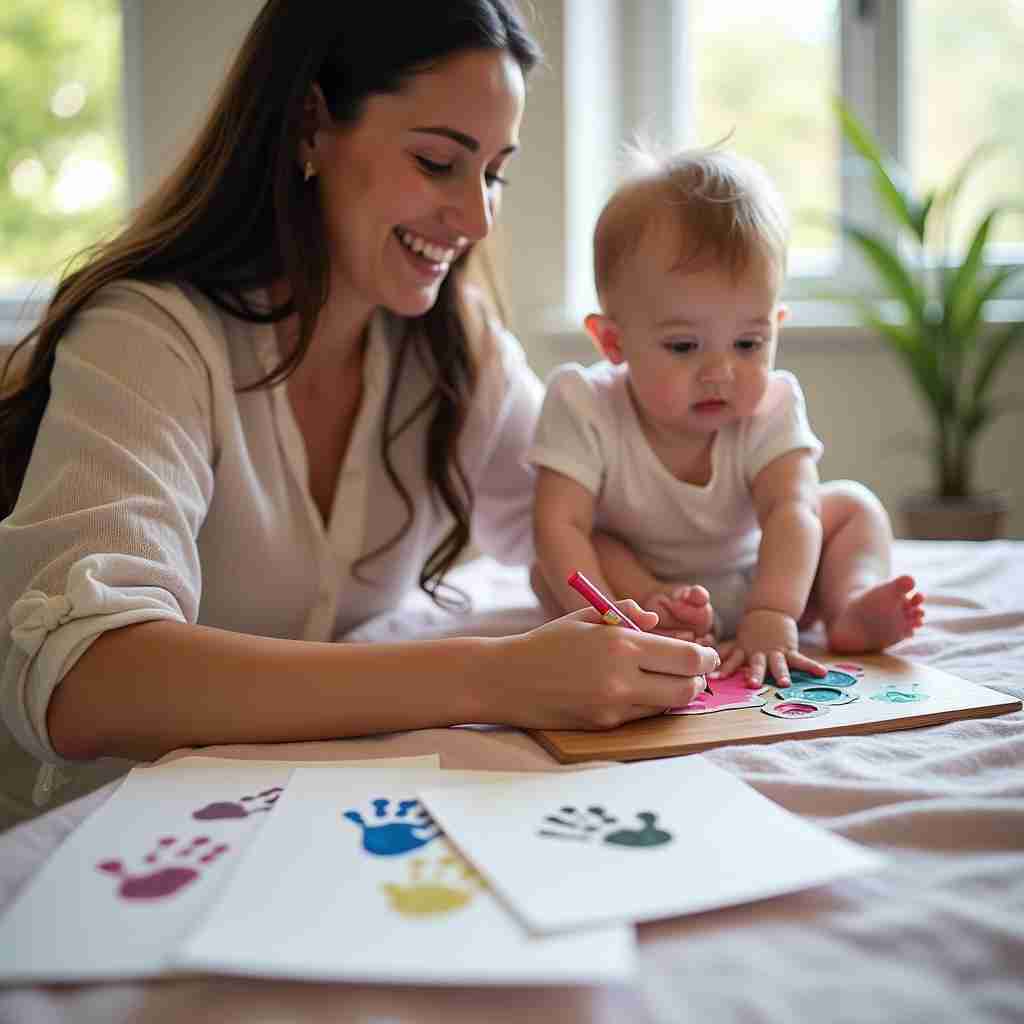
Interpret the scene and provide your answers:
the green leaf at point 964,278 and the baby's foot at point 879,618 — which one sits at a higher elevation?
the green leaf at point 964,278

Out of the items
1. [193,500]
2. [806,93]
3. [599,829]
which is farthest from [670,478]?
[806,93]

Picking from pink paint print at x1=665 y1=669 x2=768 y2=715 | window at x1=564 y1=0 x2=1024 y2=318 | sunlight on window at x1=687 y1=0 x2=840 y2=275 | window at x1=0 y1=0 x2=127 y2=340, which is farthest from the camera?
window at x1=0 y1=0 x2=127 y2=340

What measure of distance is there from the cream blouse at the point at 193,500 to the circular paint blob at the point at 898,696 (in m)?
0.60

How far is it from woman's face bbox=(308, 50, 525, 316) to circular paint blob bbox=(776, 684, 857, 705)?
2.08 ft

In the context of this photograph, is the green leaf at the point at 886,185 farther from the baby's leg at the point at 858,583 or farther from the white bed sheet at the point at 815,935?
the white bed sheet at the point at 815,935

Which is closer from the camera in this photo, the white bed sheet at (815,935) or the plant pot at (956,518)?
the white bed sheet at (815,935)

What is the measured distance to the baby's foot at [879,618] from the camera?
109cm

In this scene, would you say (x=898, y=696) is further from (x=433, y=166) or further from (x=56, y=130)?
(x=56, y=130)

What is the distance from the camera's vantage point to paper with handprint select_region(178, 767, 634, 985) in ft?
1.73

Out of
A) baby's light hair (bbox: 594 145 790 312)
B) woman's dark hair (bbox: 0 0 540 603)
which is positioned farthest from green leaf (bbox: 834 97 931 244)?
woman's dark hair (bbox: 0 0 540 603)

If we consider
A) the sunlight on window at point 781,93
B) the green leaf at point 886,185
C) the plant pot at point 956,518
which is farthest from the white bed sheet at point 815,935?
the sunlight on window at point 781,93

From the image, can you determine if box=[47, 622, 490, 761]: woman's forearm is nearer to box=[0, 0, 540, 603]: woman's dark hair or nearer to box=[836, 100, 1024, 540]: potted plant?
box=[0, 0, 540, 603]: woman's dark hair

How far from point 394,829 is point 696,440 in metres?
0.78

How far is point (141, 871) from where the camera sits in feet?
2.09
